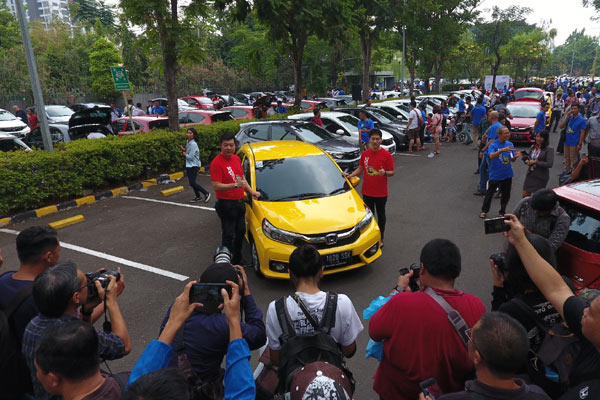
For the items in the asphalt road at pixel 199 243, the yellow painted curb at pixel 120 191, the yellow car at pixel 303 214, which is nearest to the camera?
the asphalt road at pixel 199 243

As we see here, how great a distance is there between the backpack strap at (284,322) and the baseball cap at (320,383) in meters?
0.34

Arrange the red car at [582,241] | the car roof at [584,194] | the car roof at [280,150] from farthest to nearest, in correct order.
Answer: the car roof at [280,150] < the car roof at [584,194] < the red car at [582,241]

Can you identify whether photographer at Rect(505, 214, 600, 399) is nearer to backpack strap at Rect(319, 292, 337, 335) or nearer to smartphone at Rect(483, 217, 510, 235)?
smartphone at Rect(483, 217, 510, 235)

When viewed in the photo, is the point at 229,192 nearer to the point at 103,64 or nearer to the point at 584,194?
the point at 584,194

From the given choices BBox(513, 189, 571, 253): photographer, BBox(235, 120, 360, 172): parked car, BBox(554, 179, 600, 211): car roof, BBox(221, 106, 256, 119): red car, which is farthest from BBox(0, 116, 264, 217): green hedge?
BBox(554, 179, 600, 211): car roof

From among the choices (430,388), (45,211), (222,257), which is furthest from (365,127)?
(430,388)

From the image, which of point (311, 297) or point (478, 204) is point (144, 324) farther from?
point (478, 204)

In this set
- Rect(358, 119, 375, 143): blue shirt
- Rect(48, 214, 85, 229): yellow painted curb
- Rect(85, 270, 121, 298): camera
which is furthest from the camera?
Rect(358, 119, 375, 143): blue shirt

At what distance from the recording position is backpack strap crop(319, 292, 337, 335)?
2.40 meters

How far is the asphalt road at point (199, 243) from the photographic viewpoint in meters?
5.21

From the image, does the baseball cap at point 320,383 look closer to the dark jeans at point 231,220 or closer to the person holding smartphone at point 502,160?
the dark jeans at point 231,220

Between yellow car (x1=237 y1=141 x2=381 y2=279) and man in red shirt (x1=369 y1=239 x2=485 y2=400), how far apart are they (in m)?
2.96

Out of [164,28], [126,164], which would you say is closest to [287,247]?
[126,164]

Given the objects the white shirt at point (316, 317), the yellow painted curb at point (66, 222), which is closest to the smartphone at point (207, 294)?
the white shirt at point (316, 317)
